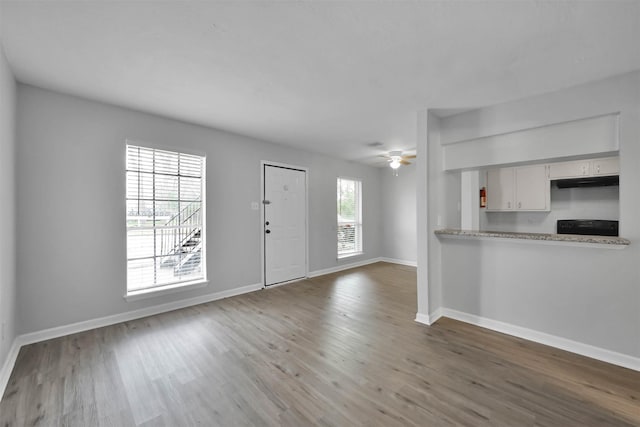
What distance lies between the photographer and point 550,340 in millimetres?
2547

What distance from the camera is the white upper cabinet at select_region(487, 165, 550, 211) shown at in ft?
14.7

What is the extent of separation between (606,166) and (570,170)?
0.40 metres

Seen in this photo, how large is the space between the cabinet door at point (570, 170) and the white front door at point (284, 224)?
4.39 m

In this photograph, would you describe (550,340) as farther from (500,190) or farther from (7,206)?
(7,206)

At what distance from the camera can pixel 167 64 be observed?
84.3 inches

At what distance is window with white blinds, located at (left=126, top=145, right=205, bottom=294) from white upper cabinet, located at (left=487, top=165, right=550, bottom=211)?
5.09 meters

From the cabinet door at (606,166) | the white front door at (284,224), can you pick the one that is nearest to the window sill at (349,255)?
the white front door at (284,224)

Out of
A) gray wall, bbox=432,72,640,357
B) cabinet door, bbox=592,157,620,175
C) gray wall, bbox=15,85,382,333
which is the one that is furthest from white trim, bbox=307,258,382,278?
cabinet door, bbox=592,157,620,175

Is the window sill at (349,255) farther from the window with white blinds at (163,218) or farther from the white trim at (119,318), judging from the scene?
the window with white blinds at (163,218)

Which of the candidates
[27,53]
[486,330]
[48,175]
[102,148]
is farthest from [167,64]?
[486,330]

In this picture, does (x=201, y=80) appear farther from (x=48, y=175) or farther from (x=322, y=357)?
(x=322, y=357)

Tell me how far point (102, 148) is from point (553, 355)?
5168 millimetres

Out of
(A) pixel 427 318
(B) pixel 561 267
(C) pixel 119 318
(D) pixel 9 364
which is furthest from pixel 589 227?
(D) pixel 9 364

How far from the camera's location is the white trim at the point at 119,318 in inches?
101
